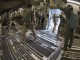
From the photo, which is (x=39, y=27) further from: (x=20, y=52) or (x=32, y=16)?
(x=20, y=52)

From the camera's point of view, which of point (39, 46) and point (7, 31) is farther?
point (7, 31)

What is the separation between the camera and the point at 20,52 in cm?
343

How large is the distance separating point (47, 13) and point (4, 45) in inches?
75.8

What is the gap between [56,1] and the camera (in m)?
4.33

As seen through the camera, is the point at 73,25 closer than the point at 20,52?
No

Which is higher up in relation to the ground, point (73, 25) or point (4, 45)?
point (73, 25)

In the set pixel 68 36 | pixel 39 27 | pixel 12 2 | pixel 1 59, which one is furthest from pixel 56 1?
pixel 12 2

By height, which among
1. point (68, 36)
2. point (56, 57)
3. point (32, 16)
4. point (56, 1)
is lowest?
point (56, 57)

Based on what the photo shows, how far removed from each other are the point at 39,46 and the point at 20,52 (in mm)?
534

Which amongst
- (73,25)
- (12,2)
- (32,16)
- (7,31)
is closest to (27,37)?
(32,16)

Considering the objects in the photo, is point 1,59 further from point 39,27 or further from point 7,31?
point 39,27

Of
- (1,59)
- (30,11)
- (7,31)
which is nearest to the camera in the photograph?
(1,59)

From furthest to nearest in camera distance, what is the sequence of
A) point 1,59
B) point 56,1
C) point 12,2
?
1. point 56,1
2. point 1,59
3. point 12,2

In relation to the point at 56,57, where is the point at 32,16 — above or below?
above
